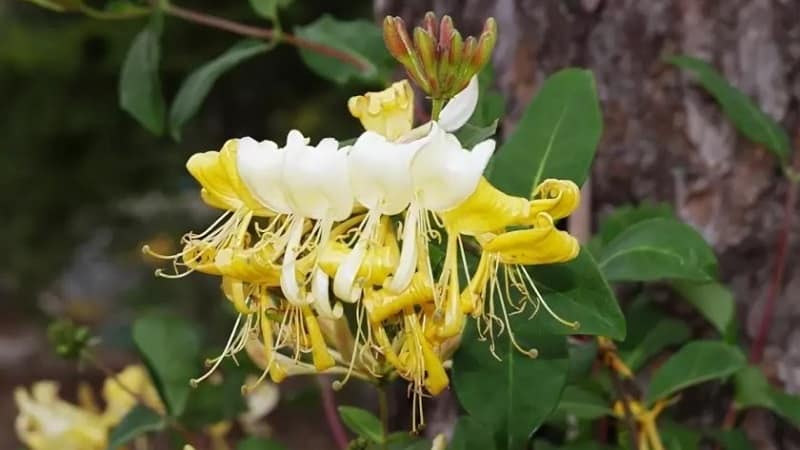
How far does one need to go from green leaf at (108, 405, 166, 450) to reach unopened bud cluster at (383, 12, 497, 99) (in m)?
0.50

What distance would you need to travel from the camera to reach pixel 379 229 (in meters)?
0.64

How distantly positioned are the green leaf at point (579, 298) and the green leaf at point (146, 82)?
1.68 feet

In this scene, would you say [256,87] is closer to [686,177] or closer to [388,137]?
[686,177]

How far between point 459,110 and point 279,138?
2.63 meters

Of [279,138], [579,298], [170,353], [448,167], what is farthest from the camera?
[279,138]

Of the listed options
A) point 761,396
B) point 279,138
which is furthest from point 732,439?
point 279,138

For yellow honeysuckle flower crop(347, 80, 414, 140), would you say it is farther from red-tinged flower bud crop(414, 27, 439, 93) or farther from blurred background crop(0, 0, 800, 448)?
blurred background crop(0, 0, 800, 448)

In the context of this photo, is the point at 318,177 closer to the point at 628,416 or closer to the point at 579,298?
the point at 579,298

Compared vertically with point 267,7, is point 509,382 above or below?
below

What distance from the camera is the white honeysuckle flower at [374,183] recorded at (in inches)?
23.5

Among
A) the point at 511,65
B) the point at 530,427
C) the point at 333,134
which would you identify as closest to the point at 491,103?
the point at 511,65

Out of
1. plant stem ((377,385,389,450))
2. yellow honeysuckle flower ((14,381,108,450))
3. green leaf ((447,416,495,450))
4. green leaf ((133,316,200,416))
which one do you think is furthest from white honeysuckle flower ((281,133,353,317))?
yellow honeysuckle flower ((14,381,108,450))

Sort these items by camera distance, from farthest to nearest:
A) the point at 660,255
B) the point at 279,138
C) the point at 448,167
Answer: the point at 279,138
the point at 660,255
the point at 448,167

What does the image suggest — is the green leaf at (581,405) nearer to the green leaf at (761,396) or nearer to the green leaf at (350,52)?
the green leaf at (761,396)
